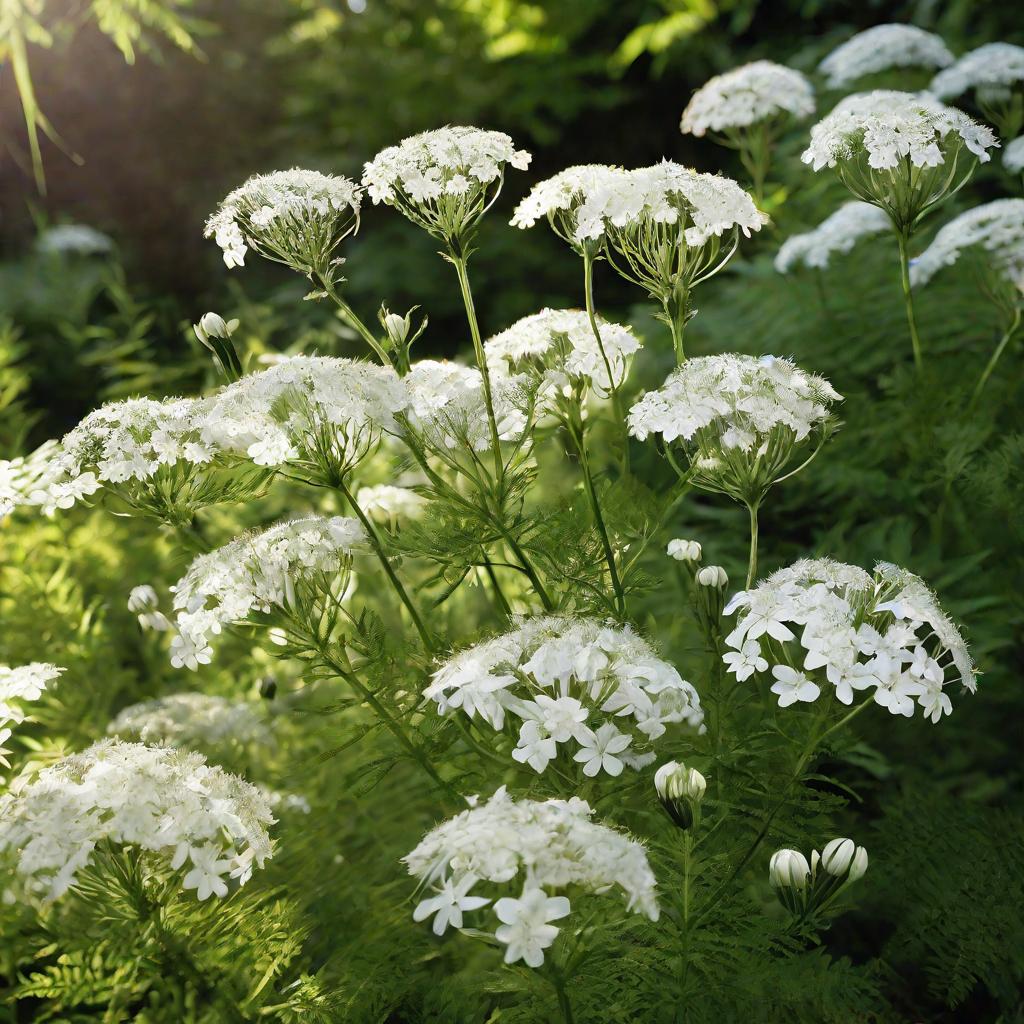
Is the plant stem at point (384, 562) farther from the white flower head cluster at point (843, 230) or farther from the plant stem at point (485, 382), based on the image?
the white flower head cluster at point (843, 230)

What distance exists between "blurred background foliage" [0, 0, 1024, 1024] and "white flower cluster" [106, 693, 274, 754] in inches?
6.0

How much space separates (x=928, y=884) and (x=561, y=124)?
25.3ft

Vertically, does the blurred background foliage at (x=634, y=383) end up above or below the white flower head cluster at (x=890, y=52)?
below

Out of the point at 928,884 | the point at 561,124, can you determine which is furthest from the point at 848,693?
the point at 561,124

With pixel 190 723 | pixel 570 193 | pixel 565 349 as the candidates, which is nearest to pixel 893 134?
pixel 570 193

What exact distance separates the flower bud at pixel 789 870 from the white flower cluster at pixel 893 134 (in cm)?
141

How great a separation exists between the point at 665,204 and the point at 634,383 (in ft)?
6.97

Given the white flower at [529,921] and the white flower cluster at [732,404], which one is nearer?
the white flower at [529,921]

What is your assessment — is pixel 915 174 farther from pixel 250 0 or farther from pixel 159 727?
pixel 250 0

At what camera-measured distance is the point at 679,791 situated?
1.60 m

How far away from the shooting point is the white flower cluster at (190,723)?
2.71m

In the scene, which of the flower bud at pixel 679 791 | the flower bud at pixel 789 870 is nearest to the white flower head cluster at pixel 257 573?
the flower bud at pixel 679 791

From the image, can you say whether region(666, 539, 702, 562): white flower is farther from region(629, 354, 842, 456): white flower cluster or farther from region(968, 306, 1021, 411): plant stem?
region(968, 306, 1021, 411): plant stem

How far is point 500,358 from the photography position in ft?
7.43
